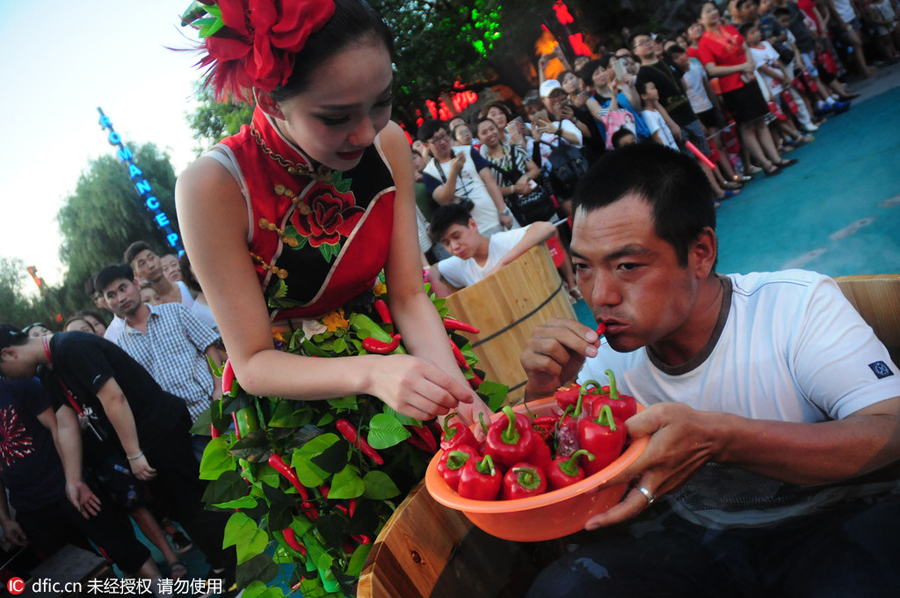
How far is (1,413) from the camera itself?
4.27 metres

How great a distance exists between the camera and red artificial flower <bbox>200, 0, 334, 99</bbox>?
1233 millimetres

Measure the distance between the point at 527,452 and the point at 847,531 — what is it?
64 centimetres

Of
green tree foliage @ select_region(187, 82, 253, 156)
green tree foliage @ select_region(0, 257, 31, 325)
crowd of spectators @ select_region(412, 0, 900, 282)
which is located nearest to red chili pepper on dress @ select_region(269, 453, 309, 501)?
crowd of spectators @ select_region(412, 0, 900, 282)

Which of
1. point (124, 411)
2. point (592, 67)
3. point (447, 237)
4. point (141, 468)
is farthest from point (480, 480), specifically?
point (592, 67)

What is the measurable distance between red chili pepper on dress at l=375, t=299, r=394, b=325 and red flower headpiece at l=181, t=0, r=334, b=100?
70cm

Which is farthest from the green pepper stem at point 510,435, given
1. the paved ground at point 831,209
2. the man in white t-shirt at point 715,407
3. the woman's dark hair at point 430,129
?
the woman's dark hair at point 430,129

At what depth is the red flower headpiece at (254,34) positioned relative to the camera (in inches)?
48.6

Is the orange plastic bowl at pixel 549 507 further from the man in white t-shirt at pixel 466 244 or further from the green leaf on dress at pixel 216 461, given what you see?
the man in white t-shirt at pixel 466 244

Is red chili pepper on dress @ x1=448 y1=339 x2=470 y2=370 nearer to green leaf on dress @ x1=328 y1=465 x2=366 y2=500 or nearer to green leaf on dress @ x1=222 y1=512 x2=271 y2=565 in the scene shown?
green leaf on dress @ x1=328 y1=465 x2=366 y2=500

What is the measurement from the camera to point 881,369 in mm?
1410

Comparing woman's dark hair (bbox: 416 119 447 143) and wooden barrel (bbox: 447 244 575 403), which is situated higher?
woman's dark hair (bbox: 416 119 447 143)

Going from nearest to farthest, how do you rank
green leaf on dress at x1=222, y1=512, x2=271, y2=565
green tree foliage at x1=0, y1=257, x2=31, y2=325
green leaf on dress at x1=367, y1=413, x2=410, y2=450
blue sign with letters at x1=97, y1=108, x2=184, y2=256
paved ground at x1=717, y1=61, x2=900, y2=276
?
green leaf on dress at x1=367, y1=413, x2=410, y2=450 → green leaf on dress at x1=222, y1=512, x2=271, y2=565 → paved ground at x1=717, y1=61, x2=900, y2=276 → green tree foliage at x1=0, y1=257, x2=31, y2=325 → blue sign with letters at x1=97, y1=108, x2=184, y2=256

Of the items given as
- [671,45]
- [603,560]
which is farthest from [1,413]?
[671,45]

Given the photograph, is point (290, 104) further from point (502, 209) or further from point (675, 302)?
point (502, 209)
